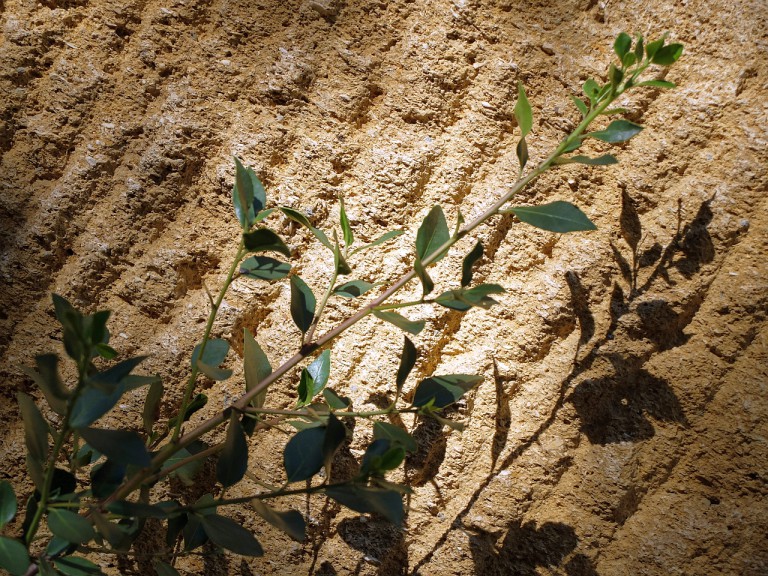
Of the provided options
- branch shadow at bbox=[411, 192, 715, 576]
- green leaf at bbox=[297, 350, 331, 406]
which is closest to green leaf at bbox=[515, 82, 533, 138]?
branch shadow at bbox=[411, 192, 715, 576]

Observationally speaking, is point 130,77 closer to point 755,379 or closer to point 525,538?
point 525,538

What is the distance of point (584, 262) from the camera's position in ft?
3.05

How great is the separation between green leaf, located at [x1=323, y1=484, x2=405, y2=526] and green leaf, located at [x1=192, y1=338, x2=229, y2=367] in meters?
0.23

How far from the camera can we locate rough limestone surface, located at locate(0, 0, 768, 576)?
90 centimetres

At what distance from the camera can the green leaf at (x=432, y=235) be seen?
77cm

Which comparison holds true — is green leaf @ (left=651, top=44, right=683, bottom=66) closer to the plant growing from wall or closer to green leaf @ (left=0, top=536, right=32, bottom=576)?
the plant growing from wall

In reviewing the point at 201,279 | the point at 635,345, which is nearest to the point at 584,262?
the point at 635,345

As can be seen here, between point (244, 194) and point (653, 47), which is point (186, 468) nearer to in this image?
point (244, 194)

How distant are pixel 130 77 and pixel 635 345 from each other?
2.66 feet

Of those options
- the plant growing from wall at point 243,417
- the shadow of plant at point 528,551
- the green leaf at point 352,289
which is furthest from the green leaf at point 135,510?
the shadow of plant at point 528,551

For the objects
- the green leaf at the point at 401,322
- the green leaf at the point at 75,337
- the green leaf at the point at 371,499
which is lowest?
the green leaf at the point at 371,499

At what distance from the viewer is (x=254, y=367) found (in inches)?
31.5

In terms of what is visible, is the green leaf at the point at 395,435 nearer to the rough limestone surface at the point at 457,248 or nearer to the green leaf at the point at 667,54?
the rough limestone surface at the point at 457,248

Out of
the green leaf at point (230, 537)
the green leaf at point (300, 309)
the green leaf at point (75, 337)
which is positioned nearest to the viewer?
the green leaf at point (75, 337)
